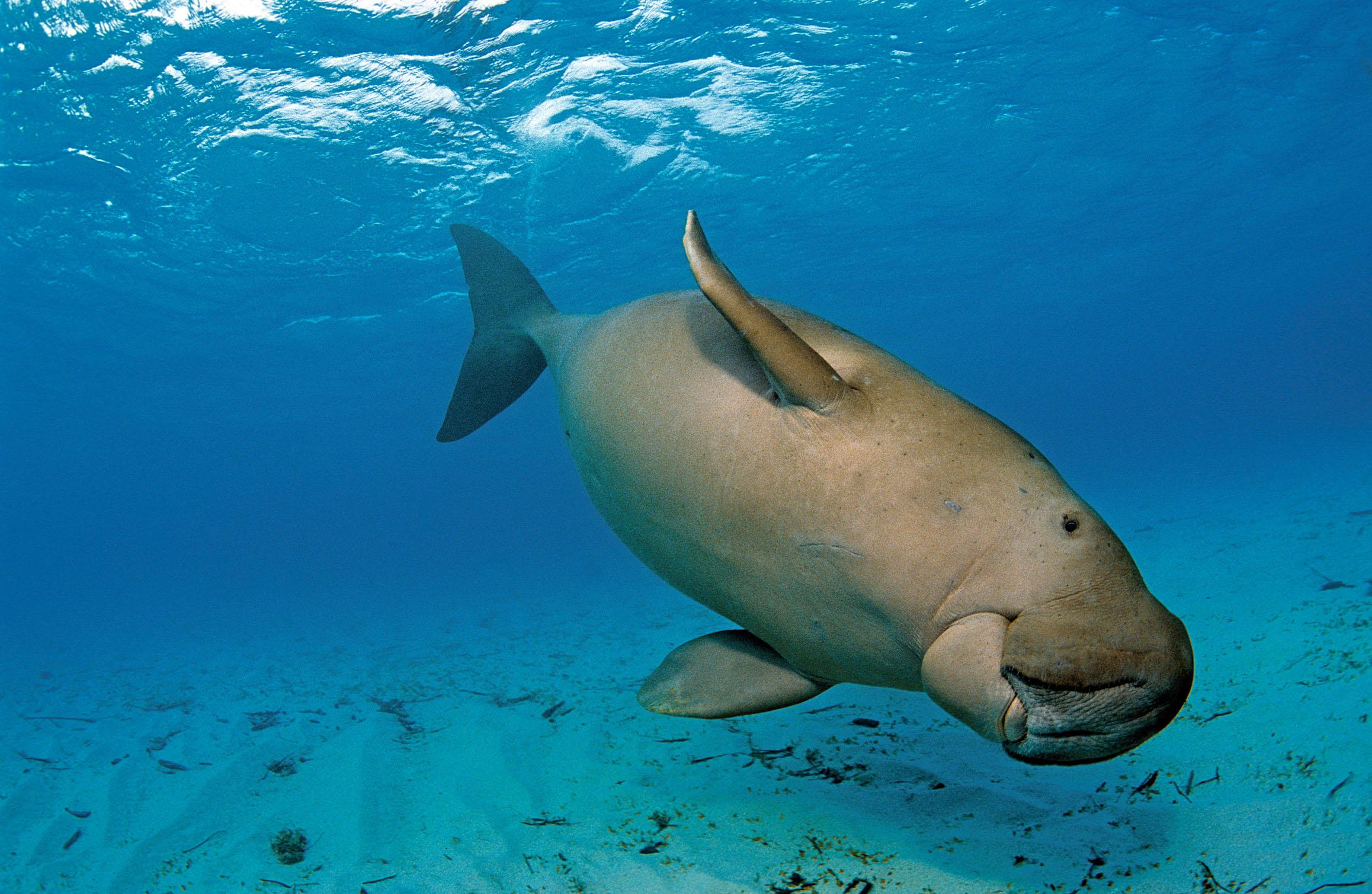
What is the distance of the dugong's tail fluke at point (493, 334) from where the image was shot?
420cm

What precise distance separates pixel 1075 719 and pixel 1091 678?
10 cm

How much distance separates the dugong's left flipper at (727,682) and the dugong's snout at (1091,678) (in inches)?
36.4

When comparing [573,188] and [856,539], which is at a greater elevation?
[573,188]

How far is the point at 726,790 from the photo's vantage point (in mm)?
4102

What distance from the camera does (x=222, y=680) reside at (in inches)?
419

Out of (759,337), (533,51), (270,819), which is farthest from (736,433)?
(533,51)

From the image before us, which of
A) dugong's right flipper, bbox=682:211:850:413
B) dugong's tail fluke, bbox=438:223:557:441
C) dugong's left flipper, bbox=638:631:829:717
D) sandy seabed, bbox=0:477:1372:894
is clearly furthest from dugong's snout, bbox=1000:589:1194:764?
dugong's tail fluke, bbox=438:223:557:441

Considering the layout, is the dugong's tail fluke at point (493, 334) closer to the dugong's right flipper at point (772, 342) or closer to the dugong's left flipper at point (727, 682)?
the dugong's left flipper at point (727, 682)

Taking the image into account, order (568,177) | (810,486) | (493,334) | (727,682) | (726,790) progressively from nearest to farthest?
(810,486)
(727,682)
(726,790)
(493,334)
(568,177)

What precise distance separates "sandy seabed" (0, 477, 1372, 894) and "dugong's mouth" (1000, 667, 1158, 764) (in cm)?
189

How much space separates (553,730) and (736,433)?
471cm

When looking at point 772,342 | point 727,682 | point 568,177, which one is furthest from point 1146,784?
point 568,177

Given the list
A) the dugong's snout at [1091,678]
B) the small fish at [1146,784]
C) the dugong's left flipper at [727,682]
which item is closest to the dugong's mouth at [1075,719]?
the dugong's snout at [1091,678]

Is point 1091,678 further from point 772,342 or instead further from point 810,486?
point 772,342
